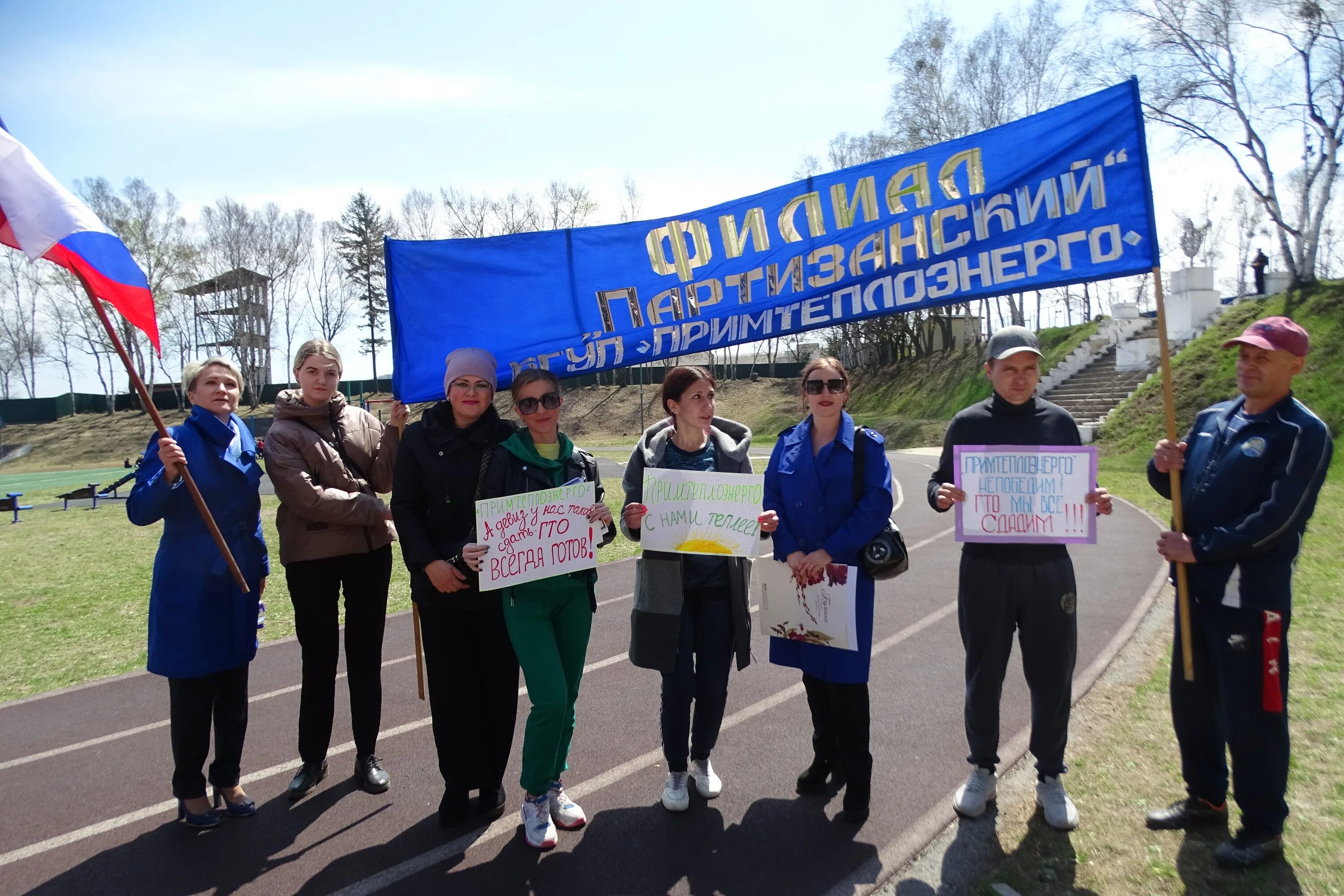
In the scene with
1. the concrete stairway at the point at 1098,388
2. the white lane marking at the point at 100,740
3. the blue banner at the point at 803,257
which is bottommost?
the white lane marking at the point at 100,740

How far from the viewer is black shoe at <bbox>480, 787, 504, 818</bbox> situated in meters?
4.21

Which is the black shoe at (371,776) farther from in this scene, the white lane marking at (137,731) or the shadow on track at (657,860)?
the white lane marking at (137,731)

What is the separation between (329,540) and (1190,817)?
4.18 m

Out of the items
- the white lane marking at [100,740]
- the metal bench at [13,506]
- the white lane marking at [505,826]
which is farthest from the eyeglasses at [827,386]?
the metal bench at [13,506]

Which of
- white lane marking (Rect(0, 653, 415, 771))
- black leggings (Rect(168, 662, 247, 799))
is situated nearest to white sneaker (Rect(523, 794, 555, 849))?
black leggings (Rect(168, 662, 247, 799))

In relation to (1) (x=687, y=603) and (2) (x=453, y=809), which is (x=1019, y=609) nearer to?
(1) (x=687, y=603)

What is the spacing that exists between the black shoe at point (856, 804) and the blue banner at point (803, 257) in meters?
2.27

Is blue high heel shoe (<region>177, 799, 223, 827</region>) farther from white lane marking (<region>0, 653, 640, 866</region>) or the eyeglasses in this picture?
the eyeglasses

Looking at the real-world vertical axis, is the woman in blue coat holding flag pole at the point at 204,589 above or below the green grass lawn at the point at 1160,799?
above

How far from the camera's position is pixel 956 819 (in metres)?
3.99

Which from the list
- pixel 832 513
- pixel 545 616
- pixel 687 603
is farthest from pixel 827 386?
pixel 545 616

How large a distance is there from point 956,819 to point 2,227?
5.00 metres

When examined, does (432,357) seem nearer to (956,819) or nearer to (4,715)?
(956,819)

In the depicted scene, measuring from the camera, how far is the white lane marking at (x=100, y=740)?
16.9 feet
